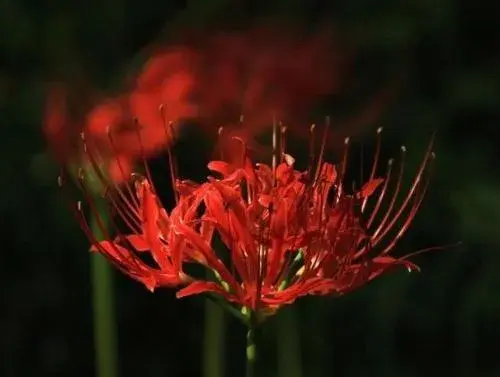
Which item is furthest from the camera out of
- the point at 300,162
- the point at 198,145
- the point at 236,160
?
the point at 198,145

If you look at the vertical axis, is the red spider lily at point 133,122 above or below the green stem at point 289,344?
above

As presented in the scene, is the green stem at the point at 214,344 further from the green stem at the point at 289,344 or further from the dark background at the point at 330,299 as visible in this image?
the dark background at the point at 330,299

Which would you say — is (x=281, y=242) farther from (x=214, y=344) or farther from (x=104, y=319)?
(x=214, y=344)

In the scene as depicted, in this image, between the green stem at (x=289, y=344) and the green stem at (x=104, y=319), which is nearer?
the green stem at (x=104, y=319)

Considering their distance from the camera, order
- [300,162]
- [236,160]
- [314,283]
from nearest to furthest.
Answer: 1. [314,283]
2. [236,160]
3. [300,162]

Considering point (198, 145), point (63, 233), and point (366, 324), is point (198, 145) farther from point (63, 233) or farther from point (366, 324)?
point (366, 324)

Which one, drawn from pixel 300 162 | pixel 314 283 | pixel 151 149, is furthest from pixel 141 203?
pixel 300 162

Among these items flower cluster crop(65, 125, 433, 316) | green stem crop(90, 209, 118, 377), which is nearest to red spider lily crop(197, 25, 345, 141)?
green stem crop(90, 209, 118, 377)

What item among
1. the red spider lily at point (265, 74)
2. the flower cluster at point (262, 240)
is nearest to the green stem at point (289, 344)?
the red spider lily at point (265, 74)
